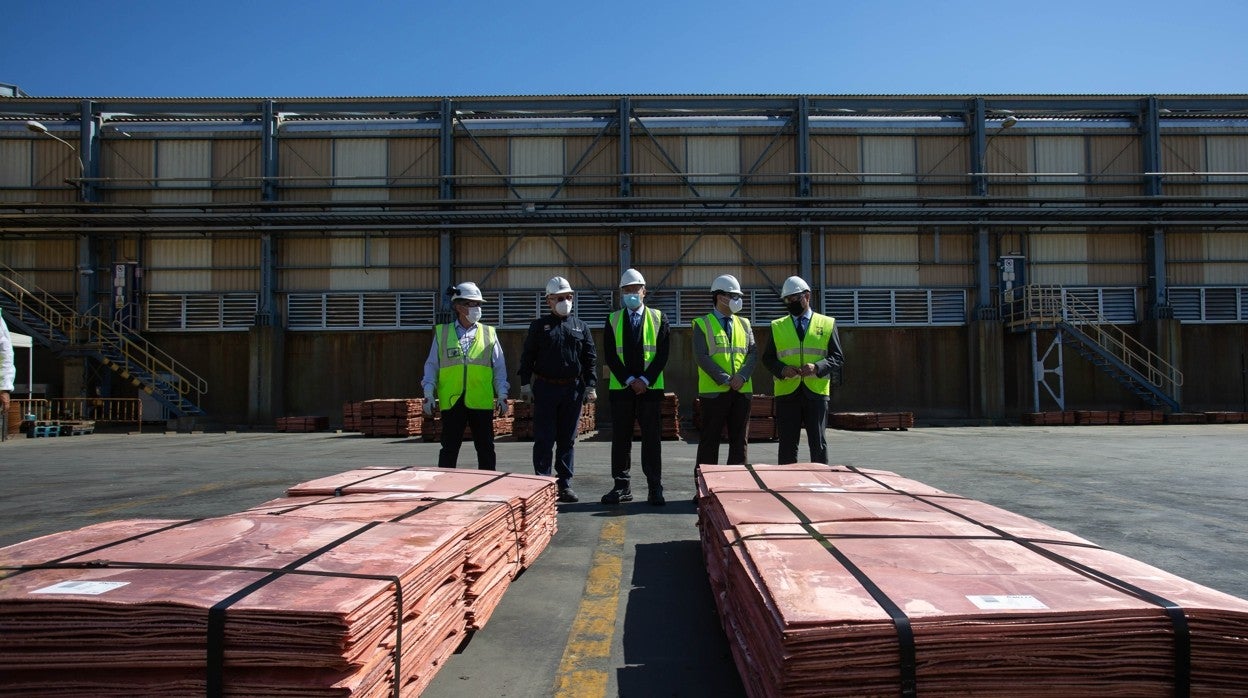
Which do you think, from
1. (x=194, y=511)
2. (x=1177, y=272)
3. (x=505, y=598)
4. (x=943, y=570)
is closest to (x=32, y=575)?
(x=505, y=598)

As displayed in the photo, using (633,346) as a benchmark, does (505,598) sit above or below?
below

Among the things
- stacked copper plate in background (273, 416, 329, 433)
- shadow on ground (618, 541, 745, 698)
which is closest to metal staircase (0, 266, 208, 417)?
stacked copper plate in background (273, 416, 329, 433)

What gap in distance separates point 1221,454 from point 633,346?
29.3 ft

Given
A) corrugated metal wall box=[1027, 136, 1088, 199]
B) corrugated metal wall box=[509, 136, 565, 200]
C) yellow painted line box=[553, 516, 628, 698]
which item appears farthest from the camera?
corrugated metal wall box=[1027, 136, 1088, 199]

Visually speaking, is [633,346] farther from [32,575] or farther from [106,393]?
[106,393]

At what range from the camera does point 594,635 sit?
9.84ft

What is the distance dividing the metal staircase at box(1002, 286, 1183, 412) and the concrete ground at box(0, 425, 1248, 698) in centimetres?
788

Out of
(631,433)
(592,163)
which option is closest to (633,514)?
(631,433)

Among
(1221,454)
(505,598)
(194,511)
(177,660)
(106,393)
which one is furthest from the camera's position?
(106,393)

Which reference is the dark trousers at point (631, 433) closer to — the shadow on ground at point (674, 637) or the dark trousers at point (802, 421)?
the dark trousers at point (802, 421)

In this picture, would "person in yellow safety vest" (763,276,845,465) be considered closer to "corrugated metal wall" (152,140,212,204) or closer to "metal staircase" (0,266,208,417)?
"metal staircase" (0,266,208,417)

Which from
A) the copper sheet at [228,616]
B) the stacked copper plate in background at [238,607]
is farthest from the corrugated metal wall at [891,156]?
the copper sheet at [228,616]

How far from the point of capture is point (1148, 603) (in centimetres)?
185

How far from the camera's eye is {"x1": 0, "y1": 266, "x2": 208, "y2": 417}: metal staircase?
19844 mm
